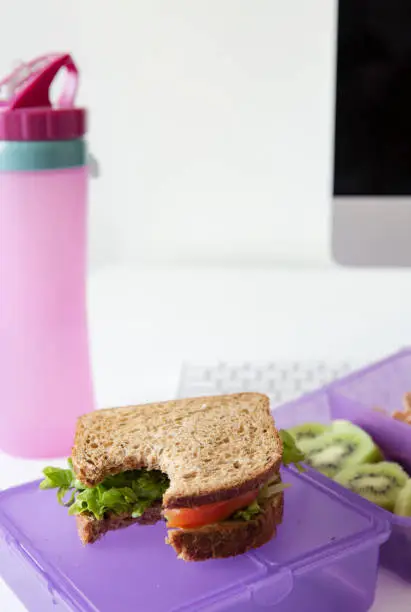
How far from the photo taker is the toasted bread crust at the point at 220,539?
519 millimetres

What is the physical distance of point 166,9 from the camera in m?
1.31

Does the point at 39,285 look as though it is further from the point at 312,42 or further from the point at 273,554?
the point at 312,42

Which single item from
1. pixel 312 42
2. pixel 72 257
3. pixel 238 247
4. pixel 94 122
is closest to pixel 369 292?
pixel 238 247

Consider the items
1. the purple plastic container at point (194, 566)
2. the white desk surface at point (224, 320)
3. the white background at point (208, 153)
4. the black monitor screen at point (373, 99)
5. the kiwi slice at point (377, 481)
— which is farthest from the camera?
the white background at point (208, 153)

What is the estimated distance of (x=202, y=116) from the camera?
53.7 inches

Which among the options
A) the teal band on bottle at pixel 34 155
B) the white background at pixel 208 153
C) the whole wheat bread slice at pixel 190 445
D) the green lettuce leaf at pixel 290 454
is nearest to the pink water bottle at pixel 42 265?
the teal band on bottle at pixel 34 155

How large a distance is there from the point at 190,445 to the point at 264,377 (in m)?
0.35

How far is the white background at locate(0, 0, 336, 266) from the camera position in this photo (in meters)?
1.31

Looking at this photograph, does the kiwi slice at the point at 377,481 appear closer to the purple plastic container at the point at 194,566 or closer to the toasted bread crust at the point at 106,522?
the purple plastic container at the point at 194,566

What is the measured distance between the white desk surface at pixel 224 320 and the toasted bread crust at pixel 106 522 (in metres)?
0.19

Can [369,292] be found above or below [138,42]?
below

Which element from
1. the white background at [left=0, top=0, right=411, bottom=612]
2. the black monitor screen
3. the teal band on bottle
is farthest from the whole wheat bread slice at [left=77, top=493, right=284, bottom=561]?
the white background at [left=0, top=0, right=411, bottom=612]

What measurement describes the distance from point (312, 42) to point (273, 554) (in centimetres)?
95

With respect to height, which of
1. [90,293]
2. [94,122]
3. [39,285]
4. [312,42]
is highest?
[312,42]
